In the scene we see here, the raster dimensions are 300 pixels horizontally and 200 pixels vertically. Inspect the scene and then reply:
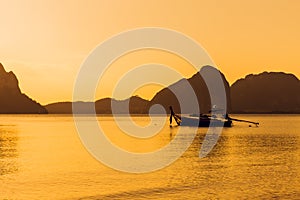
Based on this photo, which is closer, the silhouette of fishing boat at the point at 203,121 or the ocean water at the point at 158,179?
the ocean water at the point at 158,179

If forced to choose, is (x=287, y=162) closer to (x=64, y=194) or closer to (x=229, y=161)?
(x=229, y=161)

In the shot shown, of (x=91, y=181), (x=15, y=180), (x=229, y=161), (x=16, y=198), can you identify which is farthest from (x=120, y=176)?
(x=229, y=161)

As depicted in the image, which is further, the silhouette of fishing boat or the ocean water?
the silhouette of fishing boat

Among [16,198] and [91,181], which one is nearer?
[16,198]

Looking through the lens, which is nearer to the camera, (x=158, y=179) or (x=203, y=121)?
(x=158, y=179)

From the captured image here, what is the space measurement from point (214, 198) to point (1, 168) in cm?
2747

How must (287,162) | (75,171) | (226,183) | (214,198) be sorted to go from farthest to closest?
(287,162)
(75,171)
(226,183)
(214,198)

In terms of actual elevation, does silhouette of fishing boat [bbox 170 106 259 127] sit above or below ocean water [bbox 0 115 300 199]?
above

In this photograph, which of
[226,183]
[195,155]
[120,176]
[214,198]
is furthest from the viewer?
[195,155]

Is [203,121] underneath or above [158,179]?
above

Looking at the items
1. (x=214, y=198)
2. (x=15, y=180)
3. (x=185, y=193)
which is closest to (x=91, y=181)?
(x=15, y=180)

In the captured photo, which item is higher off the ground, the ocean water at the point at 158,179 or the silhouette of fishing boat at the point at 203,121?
the silhouette of fishing boat at the point at 203,121

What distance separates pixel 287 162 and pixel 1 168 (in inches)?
1301

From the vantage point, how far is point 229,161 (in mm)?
58375
